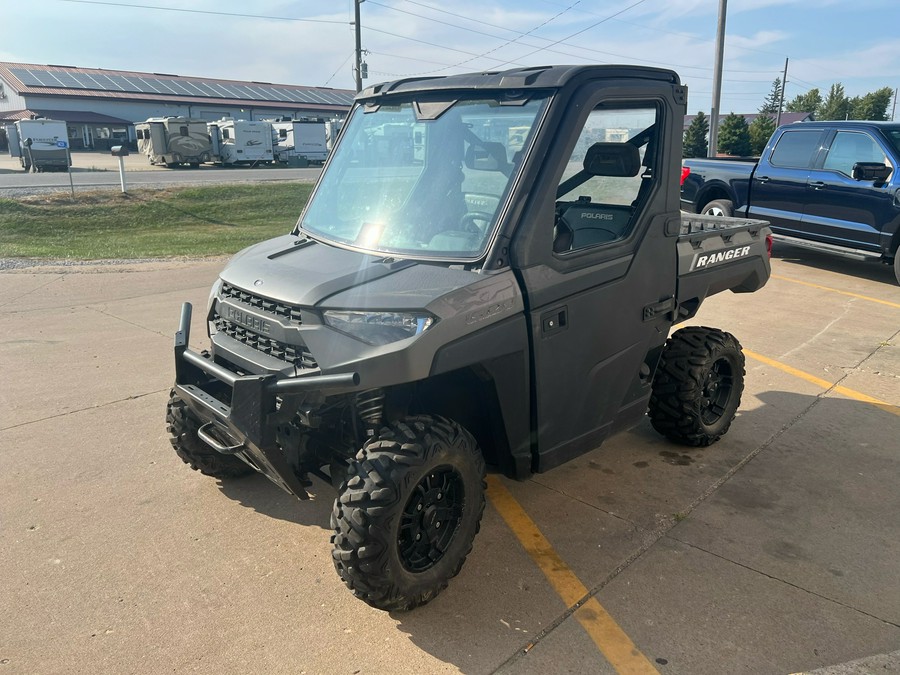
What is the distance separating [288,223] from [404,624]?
49.9 feet

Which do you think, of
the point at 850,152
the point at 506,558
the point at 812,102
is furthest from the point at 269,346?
the point at 812,102

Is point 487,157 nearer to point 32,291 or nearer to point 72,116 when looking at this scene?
point 32,291

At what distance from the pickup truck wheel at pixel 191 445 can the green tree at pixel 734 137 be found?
43.7 m

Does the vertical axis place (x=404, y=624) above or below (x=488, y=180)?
below

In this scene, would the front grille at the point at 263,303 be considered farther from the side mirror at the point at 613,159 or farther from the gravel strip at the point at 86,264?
the gravel strip at the point at 86,264

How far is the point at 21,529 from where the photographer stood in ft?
12.2

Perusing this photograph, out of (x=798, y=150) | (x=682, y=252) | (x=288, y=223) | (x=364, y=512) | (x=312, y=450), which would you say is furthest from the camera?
(x=288, y=223)

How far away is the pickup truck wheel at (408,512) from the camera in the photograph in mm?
2896

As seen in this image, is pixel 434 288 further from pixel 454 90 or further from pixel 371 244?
pixel 454 90

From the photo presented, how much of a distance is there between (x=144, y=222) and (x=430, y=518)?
14.9m

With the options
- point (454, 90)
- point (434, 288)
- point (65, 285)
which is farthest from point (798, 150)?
point (65, 285)

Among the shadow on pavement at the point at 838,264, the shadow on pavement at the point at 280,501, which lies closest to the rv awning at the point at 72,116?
the shadow on pavement at the point at 838,264

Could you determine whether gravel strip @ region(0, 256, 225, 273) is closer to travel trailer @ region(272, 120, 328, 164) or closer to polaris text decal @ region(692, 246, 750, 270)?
polaris text decal @ region(692, 246, 750, 270)

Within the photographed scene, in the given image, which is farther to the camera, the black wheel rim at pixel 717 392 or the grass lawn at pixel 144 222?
the grass lawn at pixel 144 222
